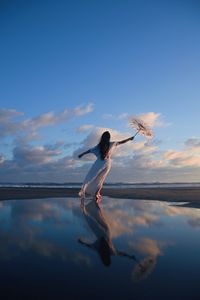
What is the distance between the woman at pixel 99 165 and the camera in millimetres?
14852

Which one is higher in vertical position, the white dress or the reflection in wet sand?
the white dress

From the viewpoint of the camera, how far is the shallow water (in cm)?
304

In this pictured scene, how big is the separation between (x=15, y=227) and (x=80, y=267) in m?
3.52

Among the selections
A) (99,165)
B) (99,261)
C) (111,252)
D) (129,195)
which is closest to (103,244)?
(111,252)

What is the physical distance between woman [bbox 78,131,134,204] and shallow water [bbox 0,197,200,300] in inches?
308

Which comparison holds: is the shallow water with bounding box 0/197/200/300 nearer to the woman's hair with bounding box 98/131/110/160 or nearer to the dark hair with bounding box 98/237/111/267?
the dark hair with bounding box 98/237/111/267

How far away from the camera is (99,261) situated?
13.4ft

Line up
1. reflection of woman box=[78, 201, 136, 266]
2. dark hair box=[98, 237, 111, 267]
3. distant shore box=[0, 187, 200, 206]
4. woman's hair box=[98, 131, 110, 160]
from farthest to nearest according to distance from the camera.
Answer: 1. distant shore box=[0, 187, 200, 206]
2. woman's hair box=[98, 131, 110, 160]
3. reflection of woman box=[78, 201, 136, 266]
4. dark hair box=[98, 237, 111, 267]

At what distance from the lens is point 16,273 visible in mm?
3525

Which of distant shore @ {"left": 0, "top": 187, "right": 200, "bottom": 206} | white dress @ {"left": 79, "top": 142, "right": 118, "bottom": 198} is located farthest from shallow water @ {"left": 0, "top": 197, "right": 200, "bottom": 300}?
distant shore @ {"left": 0, "top": 187, "right": 200, "bottom": 206}

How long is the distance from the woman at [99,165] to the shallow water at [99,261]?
7.83 meters

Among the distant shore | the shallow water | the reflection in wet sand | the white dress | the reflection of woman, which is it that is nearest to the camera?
the shallow water

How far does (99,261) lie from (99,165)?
36.3 feet

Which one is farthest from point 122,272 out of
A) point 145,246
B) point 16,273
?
point 145,246
